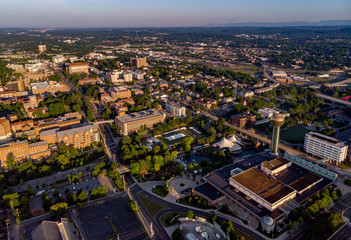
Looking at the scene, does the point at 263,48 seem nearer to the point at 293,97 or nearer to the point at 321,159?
the point at 293,97

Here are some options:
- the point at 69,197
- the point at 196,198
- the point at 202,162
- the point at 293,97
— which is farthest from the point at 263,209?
the point at 293,97

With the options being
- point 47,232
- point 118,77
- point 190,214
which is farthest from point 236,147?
point 118,77

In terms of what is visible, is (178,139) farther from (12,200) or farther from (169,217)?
(12,200)

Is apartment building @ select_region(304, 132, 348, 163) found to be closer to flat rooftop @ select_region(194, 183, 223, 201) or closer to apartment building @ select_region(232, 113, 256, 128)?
apartment building @ select_region(232, 113, 256, 128)

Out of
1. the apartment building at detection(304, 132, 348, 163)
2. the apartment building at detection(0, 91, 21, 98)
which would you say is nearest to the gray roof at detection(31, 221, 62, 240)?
the apartment building at detection(304, 132, 348, 163)

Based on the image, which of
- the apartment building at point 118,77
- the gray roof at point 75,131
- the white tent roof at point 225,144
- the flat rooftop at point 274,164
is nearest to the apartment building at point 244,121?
the white tent roof at point 225,144

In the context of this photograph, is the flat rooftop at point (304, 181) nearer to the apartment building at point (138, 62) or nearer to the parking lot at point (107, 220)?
the parking lot at point (107, 220)
